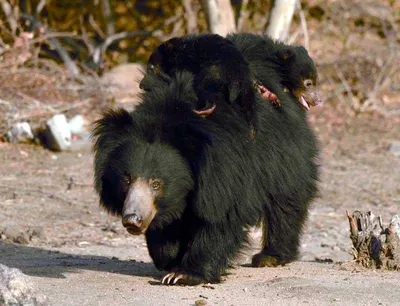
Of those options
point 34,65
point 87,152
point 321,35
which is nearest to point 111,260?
point 87,152

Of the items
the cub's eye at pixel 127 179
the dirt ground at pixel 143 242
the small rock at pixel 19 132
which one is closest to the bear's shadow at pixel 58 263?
the dirt ground at pixel 143 242

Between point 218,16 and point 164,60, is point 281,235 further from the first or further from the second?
point 218,16

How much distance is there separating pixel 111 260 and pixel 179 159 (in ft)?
4.85

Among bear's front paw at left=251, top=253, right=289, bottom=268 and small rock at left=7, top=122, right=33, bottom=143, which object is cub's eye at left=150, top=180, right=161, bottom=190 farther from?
small rock at left=7, top=122, right=33, bottom=143

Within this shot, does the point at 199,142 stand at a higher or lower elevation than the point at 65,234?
higher

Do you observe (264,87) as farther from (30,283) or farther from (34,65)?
(34,65)

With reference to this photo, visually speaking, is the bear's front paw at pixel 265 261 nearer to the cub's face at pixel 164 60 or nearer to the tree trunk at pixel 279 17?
the cub's face at pixel 164 60

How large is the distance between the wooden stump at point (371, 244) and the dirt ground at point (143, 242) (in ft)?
0.34

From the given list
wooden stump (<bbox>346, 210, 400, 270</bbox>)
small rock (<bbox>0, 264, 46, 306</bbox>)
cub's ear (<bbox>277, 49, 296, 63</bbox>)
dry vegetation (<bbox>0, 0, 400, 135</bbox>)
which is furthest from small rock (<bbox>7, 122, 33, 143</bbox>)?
small rock (<bbox>0, 264, 46, 306</bbox>)

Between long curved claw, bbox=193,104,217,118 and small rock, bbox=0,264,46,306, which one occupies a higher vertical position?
long curved claw, bbox=193,104,217,118

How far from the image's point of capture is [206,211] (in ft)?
16.0

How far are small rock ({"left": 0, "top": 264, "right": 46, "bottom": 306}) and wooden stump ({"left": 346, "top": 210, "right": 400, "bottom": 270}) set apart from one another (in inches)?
79.6

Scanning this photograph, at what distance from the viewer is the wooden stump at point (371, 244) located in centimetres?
546

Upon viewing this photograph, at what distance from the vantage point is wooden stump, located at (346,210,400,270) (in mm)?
5461
